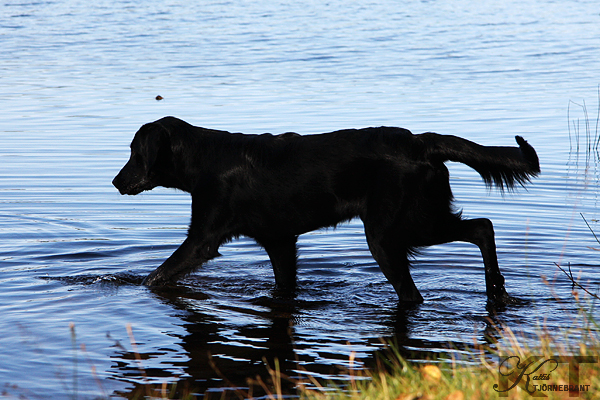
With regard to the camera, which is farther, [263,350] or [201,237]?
[201,237]

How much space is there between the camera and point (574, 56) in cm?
1830

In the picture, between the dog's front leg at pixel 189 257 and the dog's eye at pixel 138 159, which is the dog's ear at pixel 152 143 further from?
the dog's front leg at pixel 189 257

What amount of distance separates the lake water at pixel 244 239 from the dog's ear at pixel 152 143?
0.99m

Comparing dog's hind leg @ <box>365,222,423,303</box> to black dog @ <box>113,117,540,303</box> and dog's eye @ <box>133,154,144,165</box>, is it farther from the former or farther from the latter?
dog's eye @ <box>133,154,144,165</box>

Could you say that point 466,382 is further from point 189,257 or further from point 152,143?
point 152,143

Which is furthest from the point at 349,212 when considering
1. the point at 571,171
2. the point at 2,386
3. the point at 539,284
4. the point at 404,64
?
the point at 404,64

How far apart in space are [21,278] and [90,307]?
99cm

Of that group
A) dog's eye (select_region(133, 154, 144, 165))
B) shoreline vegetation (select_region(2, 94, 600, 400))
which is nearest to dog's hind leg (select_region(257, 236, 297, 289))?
dog's eye (select_region(133, 154, 144, 165))

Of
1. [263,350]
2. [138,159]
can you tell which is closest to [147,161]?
[138,159]

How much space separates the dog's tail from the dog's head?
188cm

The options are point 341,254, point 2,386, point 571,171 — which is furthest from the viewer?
point 571,171

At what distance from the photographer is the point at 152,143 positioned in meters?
5.75

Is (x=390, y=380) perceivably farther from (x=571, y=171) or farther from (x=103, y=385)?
(x=571, y=171)
